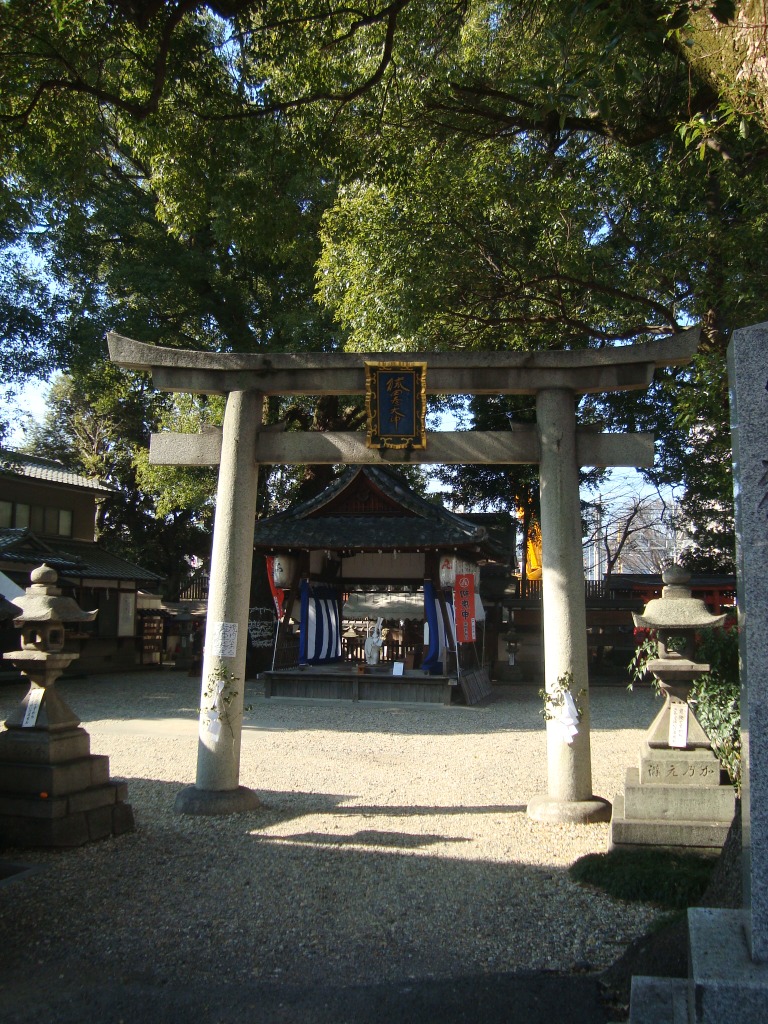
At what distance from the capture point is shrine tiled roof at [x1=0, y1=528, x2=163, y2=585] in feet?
67.2

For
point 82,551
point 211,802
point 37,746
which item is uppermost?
point 82,551

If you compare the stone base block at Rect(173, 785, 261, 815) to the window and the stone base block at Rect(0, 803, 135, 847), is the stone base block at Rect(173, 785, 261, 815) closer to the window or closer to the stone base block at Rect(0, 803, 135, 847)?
the stone base block at Rect(0, 803, 135, 847)

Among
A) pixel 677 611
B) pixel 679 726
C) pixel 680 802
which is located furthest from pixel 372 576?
pixel 680 802

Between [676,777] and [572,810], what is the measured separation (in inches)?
49.7

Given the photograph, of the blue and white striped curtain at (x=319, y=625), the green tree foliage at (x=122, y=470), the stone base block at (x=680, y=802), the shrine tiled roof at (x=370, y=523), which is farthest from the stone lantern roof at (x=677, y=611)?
the green tree foliage at (x=122, y=470)

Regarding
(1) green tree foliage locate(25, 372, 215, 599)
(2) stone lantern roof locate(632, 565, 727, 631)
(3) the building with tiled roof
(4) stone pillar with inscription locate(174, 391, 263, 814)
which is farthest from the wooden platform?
(1) green tree foliage locate(25, 372, 215, 599)

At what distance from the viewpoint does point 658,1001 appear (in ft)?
8.86

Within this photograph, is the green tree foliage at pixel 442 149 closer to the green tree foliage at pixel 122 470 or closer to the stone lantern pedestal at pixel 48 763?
the stone lantern pedestal at pixel 48 763

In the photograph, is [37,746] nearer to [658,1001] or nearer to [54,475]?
[658,1001]

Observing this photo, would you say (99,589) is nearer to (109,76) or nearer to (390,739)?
(390,739)

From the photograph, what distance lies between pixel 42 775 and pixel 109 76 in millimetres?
7477

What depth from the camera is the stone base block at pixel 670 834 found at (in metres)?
5.82

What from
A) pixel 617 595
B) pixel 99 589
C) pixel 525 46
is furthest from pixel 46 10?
pixel 617 595

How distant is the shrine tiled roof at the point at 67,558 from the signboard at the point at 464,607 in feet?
34.8
